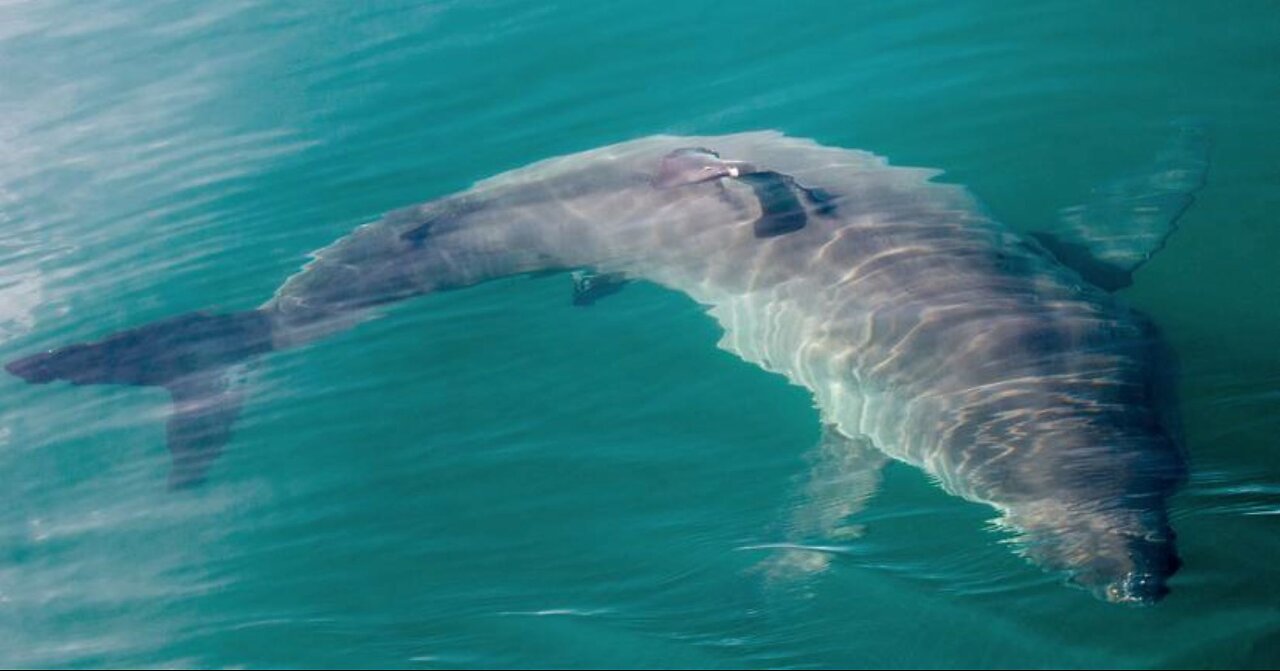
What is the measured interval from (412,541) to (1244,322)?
15.9ft

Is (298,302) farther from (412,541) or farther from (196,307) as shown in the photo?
(412,541)

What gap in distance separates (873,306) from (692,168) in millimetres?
1763

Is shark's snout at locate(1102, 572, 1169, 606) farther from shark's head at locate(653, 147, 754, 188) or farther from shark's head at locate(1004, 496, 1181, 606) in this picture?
shark's head at locate(653, 147, 754, 188)

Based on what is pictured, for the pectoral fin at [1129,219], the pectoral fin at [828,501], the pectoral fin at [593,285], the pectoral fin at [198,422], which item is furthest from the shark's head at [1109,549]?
the pectoral fin at [198,422]

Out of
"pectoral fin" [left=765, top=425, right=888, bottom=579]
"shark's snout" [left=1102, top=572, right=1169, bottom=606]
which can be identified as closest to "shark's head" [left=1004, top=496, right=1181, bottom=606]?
"shark's snout" [left=1102, top=572, right=1169, bottom=606]

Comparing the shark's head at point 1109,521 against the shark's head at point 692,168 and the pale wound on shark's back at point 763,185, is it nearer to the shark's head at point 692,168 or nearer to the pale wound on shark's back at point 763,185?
the pale wound on shark's back at point 763,185

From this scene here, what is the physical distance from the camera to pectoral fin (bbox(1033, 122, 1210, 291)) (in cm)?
788

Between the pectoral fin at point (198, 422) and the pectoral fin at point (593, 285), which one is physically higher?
the pectoral fin at point (593, 285)

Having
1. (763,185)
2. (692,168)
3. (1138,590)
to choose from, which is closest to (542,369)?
(692,168)

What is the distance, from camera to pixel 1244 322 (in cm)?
722

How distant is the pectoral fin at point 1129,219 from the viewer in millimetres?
7879

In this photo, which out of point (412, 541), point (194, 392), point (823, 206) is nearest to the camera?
point (412, 541)

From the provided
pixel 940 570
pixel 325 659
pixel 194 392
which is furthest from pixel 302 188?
pixel 940 570

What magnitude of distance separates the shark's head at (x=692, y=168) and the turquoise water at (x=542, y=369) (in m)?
0.85
